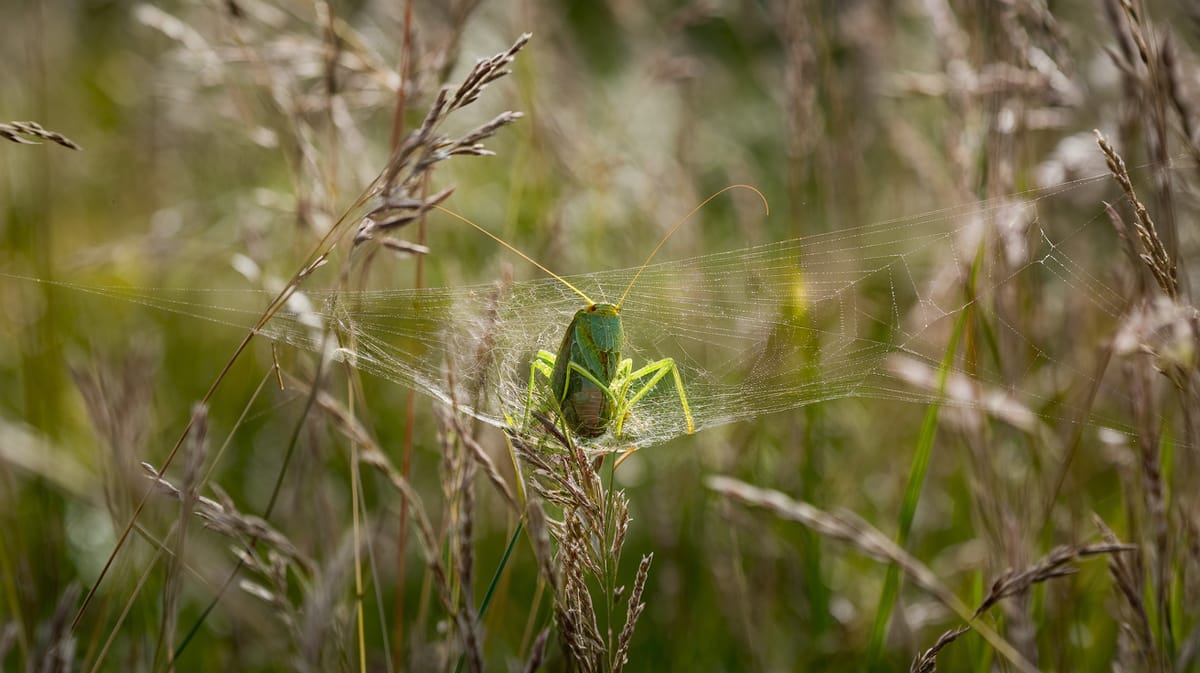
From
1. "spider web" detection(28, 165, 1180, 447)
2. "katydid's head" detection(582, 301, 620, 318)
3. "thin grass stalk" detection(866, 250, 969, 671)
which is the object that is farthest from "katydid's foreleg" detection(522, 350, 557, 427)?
"thin grass stalk" detection(866, 250, 969, 671)

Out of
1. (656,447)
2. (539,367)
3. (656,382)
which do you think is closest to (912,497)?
(656,382)

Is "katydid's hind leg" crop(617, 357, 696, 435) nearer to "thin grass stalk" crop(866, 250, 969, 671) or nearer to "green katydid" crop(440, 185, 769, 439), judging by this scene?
"green katydid" crop(440, 185, 769, 439)

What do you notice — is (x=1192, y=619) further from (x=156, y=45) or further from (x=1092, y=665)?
(x=156, y=45)

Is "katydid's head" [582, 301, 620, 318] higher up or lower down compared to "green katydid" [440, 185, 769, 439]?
higher up

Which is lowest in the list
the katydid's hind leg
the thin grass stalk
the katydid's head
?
the thin grass stalk

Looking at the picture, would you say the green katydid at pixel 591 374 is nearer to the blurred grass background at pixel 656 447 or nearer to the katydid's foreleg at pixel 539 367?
the katydid's foreleg at pixel 539 367

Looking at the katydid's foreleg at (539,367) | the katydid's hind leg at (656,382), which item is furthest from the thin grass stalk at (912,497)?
the katydid's foreleg at (539,367)

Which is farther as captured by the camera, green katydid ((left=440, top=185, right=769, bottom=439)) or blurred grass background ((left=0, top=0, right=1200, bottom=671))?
blurred grass background ((left=0, top=0, right=1200, bottom=671))
